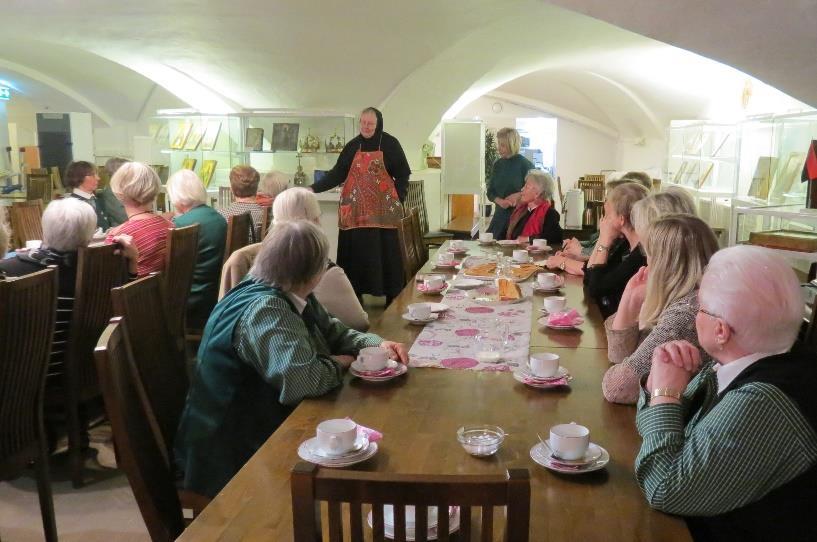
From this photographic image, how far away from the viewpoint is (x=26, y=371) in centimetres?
248

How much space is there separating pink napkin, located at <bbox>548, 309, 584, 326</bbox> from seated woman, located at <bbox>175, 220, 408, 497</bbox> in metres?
0.94

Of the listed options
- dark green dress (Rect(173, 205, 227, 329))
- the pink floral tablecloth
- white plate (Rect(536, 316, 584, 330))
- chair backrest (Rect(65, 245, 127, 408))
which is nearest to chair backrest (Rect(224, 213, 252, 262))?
dark green dress (Rect(173, 205, 227, 329))

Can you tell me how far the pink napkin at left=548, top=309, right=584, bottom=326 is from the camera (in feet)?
9.07

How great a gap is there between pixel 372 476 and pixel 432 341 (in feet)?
5.17

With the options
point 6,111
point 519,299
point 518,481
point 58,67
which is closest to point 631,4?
point 519,299

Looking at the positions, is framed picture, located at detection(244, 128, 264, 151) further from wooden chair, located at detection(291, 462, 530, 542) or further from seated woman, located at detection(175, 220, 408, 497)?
wooden chair, located at detection(291, 462, 530, 542)

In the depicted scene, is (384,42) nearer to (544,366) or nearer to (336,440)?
(544,366)

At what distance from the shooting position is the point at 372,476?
103 centimetres

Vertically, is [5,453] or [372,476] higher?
[372,476]

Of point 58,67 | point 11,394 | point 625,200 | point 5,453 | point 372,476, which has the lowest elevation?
point 5,453

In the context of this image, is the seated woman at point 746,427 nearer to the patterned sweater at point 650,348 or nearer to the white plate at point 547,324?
the patterned sweater at point 650,348

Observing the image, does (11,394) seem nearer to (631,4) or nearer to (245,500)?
(245,500)

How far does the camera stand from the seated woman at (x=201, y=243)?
4.33 metres

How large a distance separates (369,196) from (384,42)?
5.42 ft
